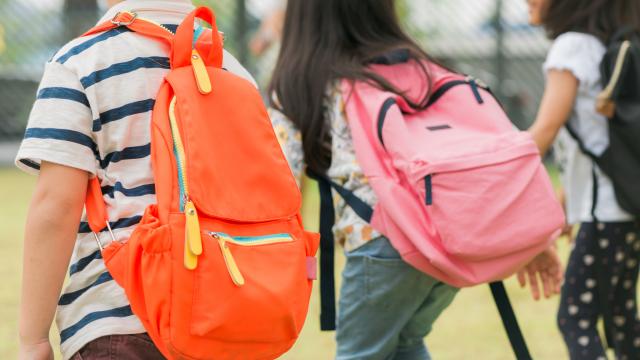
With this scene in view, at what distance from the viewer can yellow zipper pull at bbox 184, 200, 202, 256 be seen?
183 centimetres

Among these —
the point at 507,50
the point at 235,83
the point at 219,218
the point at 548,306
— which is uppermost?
the point at 235,83

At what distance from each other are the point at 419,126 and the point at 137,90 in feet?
3.03

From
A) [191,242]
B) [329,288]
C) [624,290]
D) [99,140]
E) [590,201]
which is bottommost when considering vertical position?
[624,290]

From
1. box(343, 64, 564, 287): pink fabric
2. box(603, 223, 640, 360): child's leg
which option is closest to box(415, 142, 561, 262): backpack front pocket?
box(343, 64, 564, 287): pink fabric

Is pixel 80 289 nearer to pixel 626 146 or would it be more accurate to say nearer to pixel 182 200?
pixel 182 200

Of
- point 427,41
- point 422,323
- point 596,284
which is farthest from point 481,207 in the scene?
point 427,41

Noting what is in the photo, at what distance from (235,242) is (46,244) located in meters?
0.33

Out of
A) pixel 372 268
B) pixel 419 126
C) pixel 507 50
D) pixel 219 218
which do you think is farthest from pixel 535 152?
pixel 507 50

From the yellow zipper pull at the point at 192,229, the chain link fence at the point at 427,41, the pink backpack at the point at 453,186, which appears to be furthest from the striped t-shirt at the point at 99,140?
the chain link fence at the point at 427,41

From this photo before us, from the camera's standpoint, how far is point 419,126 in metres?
2.71

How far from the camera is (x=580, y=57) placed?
3371mm

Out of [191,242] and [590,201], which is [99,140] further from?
[590,201]

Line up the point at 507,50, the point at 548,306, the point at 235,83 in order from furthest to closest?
the point at 507,50 → the point at 548,306 → the point at 235,83

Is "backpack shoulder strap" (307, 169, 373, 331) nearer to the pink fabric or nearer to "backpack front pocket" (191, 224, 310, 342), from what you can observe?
the pink fabric
